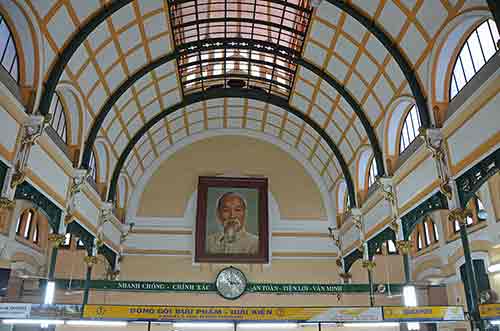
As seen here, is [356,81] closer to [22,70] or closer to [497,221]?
[497,221]

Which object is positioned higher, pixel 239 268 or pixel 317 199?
pixel 317 199

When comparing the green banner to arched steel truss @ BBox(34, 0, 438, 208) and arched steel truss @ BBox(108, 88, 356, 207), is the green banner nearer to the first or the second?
arched steel truss @ BBox(108, 88, 356, 207)

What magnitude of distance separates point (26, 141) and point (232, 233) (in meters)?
16.7

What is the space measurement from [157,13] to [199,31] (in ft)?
13.3

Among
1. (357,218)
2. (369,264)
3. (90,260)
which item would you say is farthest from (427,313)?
(90,260)

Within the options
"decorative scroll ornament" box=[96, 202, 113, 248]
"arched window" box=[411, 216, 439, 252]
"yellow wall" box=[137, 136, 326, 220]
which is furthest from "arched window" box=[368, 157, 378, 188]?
"decorative scroll ornament" box=[96, 202, 113, 248]

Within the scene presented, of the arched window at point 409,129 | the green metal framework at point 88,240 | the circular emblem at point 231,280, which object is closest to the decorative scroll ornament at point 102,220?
the green metal framework at point 88,240

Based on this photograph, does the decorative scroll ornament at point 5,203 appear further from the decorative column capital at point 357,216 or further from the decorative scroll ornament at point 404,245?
the decorative column capital at point 357,216

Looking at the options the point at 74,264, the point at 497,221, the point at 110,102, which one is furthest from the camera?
the point at 74,264

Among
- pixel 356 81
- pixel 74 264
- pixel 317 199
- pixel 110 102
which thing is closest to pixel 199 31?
pixel 110 102

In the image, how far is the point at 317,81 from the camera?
79.4 ft

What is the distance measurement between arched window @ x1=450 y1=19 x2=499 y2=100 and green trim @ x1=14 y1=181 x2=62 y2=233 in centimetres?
1605

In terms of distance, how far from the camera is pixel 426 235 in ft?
86.4

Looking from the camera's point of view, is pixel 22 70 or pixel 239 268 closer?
pixel 22 70
